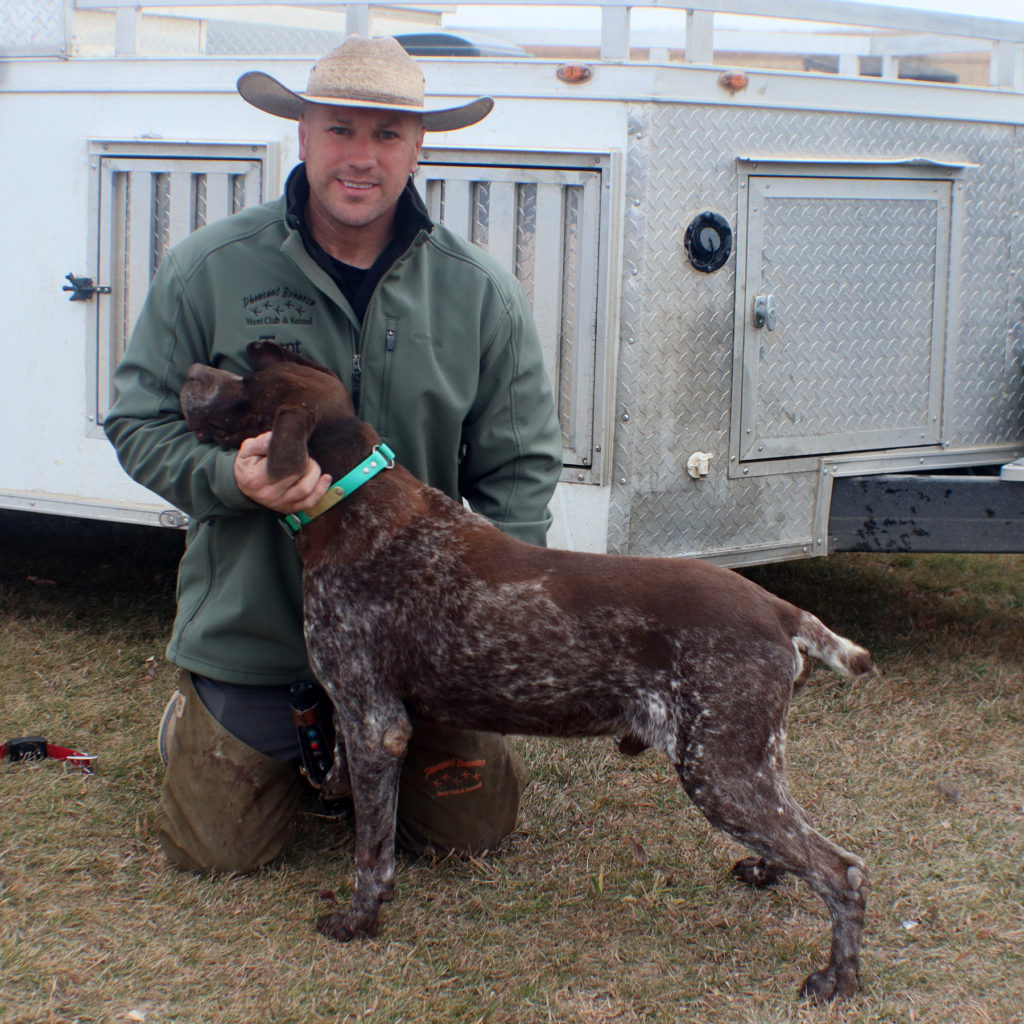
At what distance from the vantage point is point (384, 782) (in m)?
3.43

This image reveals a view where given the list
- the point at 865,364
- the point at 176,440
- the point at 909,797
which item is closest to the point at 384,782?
the point at 176,440

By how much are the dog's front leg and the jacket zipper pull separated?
995 mm

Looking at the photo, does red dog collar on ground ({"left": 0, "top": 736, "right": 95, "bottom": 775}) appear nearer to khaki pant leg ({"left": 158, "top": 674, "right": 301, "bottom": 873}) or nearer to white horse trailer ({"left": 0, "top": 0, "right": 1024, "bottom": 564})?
khaki pant leg ({"left": 158, "top": 674, "right": 301, "bottom": 873})

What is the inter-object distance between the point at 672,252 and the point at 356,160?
1691 mm

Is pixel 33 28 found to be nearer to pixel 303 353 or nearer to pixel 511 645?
pixel 303 353

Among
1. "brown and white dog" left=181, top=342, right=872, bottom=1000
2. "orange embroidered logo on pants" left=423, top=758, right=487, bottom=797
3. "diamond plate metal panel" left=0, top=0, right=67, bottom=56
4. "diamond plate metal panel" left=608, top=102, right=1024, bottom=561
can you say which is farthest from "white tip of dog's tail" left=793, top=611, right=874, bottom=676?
"diamond plate metal panel" left=0, top=0, right=67, bottom=56

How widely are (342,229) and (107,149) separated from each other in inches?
83.3

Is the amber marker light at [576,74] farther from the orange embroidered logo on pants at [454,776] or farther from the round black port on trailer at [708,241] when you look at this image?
the orange embroidered logo on pants at [454,776]

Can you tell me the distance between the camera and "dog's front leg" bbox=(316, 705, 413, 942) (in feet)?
11.1

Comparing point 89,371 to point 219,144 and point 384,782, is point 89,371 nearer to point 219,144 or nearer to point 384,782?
point 219,144

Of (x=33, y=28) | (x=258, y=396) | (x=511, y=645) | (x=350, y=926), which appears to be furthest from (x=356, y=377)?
(x=33, y=28)

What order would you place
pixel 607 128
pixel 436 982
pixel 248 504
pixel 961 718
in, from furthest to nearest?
pixel 961 718, pixel 607 128, pixel 248 504, pixel 436 982

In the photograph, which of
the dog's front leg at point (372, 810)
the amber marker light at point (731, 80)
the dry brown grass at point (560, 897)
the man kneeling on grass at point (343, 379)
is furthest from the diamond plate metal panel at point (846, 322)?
the dog's front leg at point (372, 810)

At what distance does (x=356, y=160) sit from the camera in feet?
11.7
